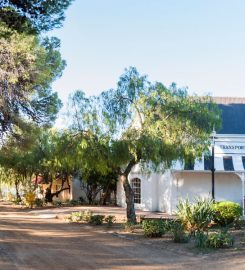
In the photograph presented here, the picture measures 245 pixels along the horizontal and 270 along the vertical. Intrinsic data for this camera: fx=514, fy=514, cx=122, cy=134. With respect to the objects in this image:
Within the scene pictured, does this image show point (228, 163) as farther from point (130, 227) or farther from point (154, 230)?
point (154, 230)

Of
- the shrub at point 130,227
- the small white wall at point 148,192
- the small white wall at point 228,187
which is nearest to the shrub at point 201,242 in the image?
the shrub at point 130,227

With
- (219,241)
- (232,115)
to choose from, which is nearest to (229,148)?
(232,115)

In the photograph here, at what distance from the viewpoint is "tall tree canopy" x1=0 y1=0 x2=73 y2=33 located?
376 inches

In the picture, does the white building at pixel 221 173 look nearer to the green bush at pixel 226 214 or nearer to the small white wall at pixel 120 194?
the small white wall at pixel 120 194

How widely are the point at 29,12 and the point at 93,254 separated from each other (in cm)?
691

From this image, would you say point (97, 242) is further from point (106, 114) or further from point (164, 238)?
point (106, 114)

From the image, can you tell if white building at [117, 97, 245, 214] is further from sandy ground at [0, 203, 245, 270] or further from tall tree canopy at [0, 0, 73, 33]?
tall tree canopy at [0, 0, 73, 33]

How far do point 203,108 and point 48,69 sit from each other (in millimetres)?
6411

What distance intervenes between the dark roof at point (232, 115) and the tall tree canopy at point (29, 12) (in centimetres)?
2041

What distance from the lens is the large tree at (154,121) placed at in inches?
766

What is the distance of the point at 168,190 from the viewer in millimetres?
30328

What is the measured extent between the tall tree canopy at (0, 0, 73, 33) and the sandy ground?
530cm

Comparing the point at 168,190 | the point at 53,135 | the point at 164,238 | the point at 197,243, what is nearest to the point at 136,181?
the point at 168,190

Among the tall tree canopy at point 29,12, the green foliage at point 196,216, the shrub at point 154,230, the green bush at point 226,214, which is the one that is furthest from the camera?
the green bush at point 226,214
